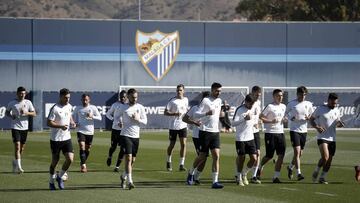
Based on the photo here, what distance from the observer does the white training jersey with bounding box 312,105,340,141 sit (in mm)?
22453

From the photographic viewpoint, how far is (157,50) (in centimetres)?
5888

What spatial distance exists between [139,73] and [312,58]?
11.3 meters

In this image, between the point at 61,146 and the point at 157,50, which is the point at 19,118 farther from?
the point at 157,50

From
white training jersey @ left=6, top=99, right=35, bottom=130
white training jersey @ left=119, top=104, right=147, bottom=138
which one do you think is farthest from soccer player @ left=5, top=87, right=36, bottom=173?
white training jersey @ left=119, top=104, right=147, bottom=138

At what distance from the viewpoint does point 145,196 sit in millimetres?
19172

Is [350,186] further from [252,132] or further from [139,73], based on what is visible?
[139,73]

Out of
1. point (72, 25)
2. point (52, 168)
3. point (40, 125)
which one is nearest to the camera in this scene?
point (52, 168)

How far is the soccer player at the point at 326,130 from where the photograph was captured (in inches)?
877

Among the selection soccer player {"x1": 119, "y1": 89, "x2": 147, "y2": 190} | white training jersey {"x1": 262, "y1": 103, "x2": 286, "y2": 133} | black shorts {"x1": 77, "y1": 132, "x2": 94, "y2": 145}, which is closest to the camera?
soccer player {"x1": 119, "y1": 89, "x2": 147, "y2": 190}

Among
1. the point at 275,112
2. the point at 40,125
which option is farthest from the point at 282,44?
the point at 275,112

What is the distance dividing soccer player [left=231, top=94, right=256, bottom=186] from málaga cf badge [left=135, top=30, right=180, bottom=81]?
3690cm

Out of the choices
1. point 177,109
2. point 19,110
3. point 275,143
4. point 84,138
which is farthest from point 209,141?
point 84,138

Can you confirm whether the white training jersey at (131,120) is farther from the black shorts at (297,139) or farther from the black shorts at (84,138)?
the black shorts at (84,138)

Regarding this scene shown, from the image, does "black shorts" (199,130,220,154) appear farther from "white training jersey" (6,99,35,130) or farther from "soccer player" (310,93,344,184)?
"white training jersey" (6,99,35,130)
